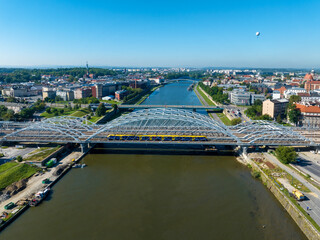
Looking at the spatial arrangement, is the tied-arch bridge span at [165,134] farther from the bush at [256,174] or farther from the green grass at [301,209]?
the green grass at [301,209]

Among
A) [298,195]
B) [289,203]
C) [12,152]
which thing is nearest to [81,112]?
[12,152]

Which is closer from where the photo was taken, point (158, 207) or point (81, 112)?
point (158, 207)

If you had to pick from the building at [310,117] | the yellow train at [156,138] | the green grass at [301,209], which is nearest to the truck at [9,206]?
the yellow train at [156,138]


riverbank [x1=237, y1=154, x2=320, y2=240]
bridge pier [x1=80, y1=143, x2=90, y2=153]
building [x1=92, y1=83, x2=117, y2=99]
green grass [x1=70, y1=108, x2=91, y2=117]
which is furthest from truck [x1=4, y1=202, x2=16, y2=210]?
building [x1=92, y1=83, x2=117, y2=99]

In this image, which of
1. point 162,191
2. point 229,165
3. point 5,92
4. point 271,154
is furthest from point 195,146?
point 5,92

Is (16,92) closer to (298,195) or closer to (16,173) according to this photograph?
(16,173)
